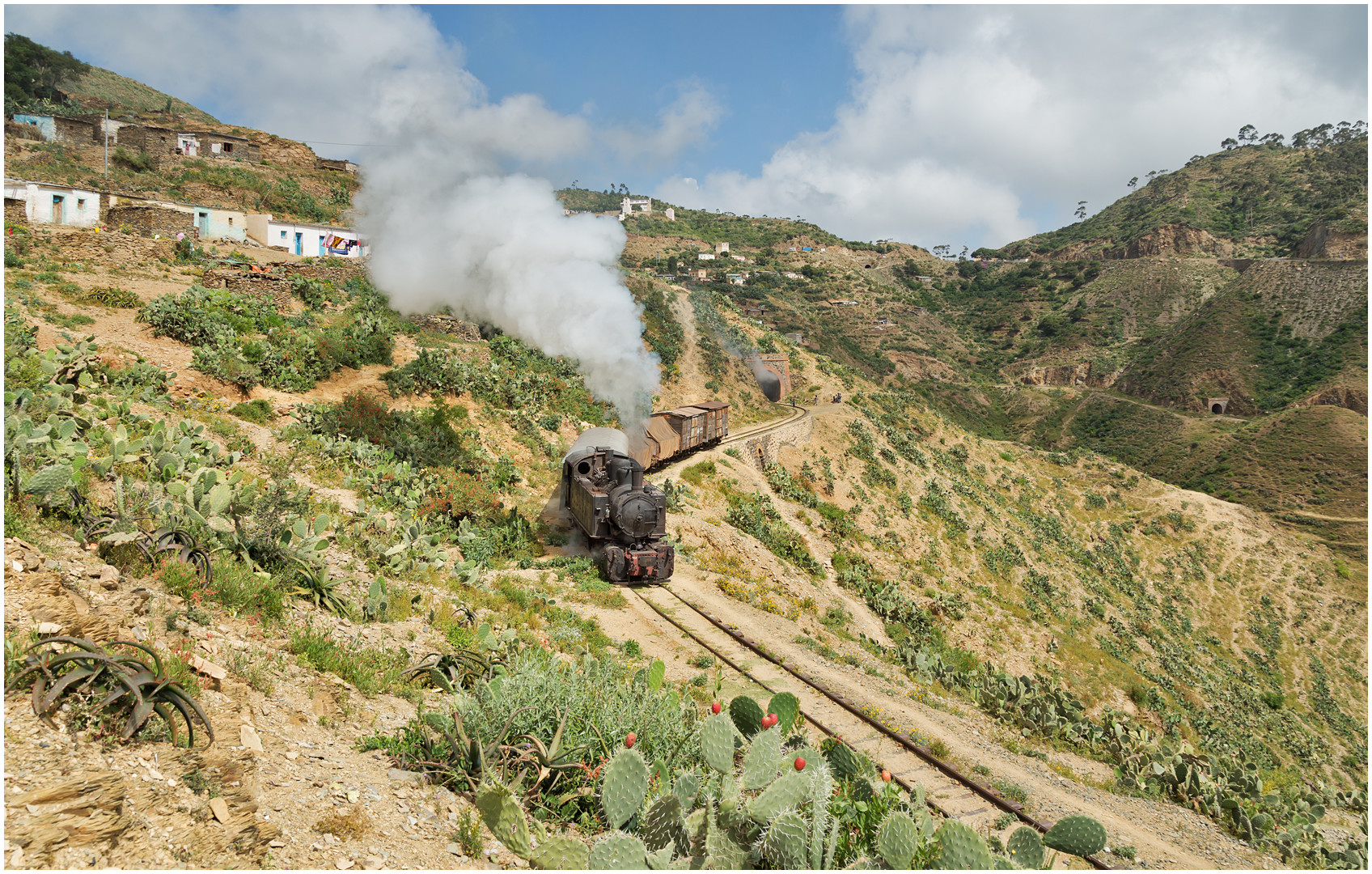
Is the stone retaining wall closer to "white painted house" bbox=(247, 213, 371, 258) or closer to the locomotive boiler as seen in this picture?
the locomotive boiler

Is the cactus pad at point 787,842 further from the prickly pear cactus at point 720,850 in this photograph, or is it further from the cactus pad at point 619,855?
the cactus pad at point 619,855

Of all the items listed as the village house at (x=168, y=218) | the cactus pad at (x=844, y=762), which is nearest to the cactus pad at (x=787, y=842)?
the cactus pad at (x=844, y=762)

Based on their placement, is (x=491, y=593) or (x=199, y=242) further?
(x=199, y=242)


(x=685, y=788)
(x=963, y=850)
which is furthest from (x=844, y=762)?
(x=685, y=788)

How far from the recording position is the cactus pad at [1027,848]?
17.1 ft

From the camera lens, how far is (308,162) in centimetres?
5178

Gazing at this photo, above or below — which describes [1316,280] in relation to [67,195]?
above

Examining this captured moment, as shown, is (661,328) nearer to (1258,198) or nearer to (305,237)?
(305,237)

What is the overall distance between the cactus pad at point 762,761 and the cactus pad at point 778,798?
0.60 ft

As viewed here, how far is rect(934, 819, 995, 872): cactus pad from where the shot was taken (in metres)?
4.75

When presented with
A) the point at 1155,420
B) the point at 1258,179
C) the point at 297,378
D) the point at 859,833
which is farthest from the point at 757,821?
the point at 1258,179

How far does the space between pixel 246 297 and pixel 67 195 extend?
12.3 m

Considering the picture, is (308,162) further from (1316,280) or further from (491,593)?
(1316,280)

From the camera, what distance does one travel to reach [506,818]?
5.24m
